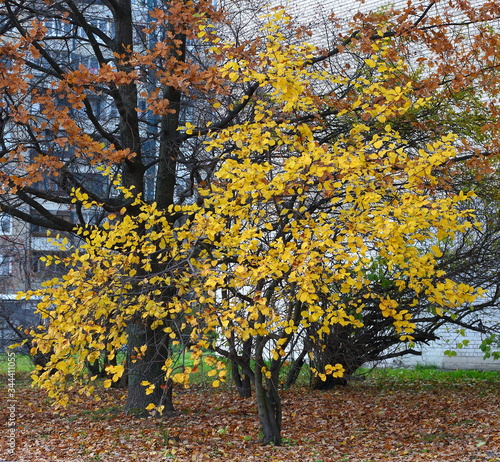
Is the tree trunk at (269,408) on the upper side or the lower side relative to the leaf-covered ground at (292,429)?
upper

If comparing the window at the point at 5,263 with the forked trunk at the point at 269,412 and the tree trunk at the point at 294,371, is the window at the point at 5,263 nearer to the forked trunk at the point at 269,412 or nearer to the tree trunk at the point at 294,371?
the tree trunk at the point at 294,371

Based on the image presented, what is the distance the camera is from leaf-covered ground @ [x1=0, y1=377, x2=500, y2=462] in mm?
6230

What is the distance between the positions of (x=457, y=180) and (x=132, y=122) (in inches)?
177

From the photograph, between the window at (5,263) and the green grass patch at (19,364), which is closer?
the window at (5,263)

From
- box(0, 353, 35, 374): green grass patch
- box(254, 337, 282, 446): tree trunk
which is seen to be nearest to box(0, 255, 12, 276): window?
box(0, 353, 35, 374): green grass patch

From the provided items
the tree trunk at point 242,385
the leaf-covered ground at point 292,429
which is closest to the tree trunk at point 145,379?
the leaf-covered ground at point 292,429

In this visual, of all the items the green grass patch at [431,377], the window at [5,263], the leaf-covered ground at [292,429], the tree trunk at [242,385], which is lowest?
the leaf-covered ground at [292,429]

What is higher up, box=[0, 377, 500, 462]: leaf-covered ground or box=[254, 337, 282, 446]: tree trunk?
box=[254, 337, 282, 446]: tree trunk

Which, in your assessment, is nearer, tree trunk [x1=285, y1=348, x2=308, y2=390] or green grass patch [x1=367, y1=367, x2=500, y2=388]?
tree trunk [x1=285, y1=348, x2=308, y2=390]

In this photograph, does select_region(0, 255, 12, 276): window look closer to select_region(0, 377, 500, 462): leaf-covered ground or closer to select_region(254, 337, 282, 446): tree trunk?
select_region(0, 377, 500, 462): leaf-covered ground

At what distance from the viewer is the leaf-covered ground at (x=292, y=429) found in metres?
6.23

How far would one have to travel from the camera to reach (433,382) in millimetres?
11531

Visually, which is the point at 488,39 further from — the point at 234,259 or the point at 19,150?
the point at 19,150

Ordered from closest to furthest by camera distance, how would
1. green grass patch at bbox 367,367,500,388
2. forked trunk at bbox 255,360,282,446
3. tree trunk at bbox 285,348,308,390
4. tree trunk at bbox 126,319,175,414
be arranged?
1. forked trunk at bbox 255,360,282,446
2. tree trunk at bbox 126,319,175,414
3. tree trunk at bbox 285,348,308,390
4. green grass patch at bbox 367,367,500,388
